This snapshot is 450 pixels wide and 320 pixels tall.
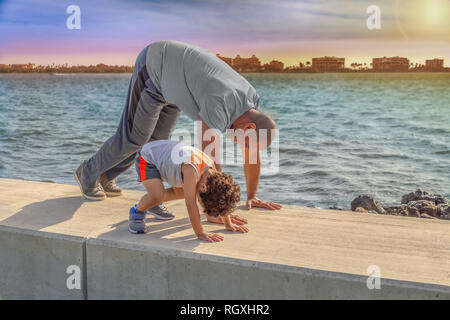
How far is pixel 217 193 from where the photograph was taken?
301 cm

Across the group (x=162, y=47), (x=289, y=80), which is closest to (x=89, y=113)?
(x=162, y=47)

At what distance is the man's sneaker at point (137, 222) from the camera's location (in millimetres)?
3117

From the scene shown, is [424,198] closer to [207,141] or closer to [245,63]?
[207,141]

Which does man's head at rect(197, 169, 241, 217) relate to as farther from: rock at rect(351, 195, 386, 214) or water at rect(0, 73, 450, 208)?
rock at rect(351, 195, 386, 214)

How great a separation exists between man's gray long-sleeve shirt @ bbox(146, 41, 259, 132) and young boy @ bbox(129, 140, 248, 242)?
0.83 ft

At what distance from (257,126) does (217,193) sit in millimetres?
490

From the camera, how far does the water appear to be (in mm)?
8656

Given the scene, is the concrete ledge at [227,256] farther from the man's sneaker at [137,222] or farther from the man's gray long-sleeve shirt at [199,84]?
the man's gray long-sleeve shirt at [199,84]

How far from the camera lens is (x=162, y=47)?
11.5ft

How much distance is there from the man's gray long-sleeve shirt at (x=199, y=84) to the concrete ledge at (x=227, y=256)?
2.34ft

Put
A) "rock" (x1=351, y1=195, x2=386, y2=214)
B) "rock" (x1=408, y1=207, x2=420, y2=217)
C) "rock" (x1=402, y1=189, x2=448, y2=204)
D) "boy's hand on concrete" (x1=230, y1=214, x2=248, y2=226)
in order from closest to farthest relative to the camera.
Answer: "boy's hand on concrete" (x1=230, y1=214, x2=248, y2=226)
"rock" (x1=408, y1=207, x2=420, y2=217)
"rock" (x1=351, y1=195, x2=386, y2=214)
"rock" (x1=402, y1=189, x2=448, y2=204)

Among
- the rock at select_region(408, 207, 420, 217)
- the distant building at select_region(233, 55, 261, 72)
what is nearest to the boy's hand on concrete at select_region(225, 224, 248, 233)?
the rock at select_region(408, 207, 420, 217)
